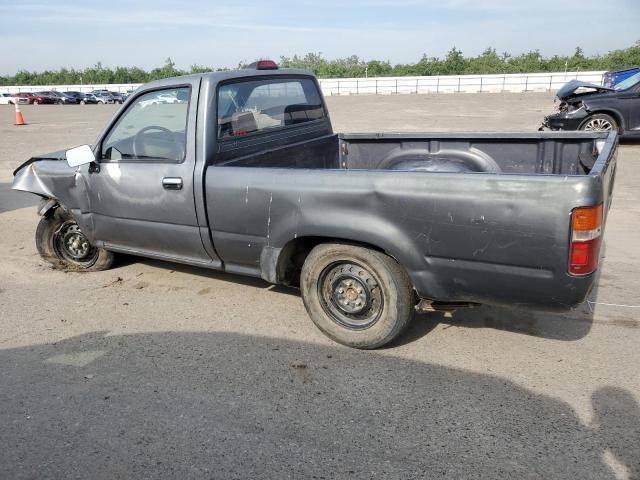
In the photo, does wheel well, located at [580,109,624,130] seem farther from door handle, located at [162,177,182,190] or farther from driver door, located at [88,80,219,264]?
door handle, located at [162,177,182,190]

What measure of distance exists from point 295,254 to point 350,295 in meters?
0.51

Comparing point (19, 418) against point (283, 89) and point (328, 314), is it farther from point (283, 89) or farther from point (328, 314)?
point (283, 89)

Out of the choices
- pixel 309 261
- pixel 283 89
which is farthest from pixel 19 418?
pixel 283 89

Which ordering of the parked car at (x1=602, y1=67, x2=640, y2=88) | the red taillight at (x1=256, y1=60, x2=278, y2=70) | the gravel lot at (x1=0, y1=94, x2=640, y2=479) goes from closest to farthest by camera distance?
the gravel lot at (x1=0, y1=94, x2=640, y2=479)
the red taillight at (x1=256, y1=60, x2=278, y2=70)
the parked car at (x1=602, y1=67, x2=640, y2=88)

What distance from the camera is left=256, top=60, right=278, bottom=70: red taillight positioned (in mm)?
4520

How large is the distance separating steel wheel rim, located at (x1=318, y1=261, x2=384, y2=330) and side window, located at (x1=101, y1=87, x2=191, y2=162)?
145 centimetres

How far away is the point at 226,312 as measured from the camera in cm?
414

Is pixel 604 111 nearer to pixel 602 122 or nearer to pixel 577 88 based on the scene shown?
pixel 602 122

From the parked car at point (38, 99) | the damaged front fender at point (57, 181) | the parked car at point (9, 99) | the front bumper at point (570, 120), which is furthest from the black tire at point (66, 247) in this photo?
the parked car at point (9, 99)

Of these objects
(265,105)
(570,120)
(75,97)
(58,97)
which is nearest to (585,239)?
(265,105)

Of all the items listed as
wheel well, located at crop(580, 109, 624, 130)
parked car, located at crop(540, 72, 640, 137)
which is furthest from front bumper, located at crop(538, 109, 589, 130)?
wheel well, located at crop(580, 109, 624, 130)

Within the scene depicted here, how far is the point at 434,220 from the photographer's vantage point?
2.94 m

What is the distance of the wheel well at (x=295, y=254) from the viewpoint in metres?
3.41

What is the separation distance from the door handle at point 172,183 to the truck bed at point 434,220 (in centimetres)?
26
